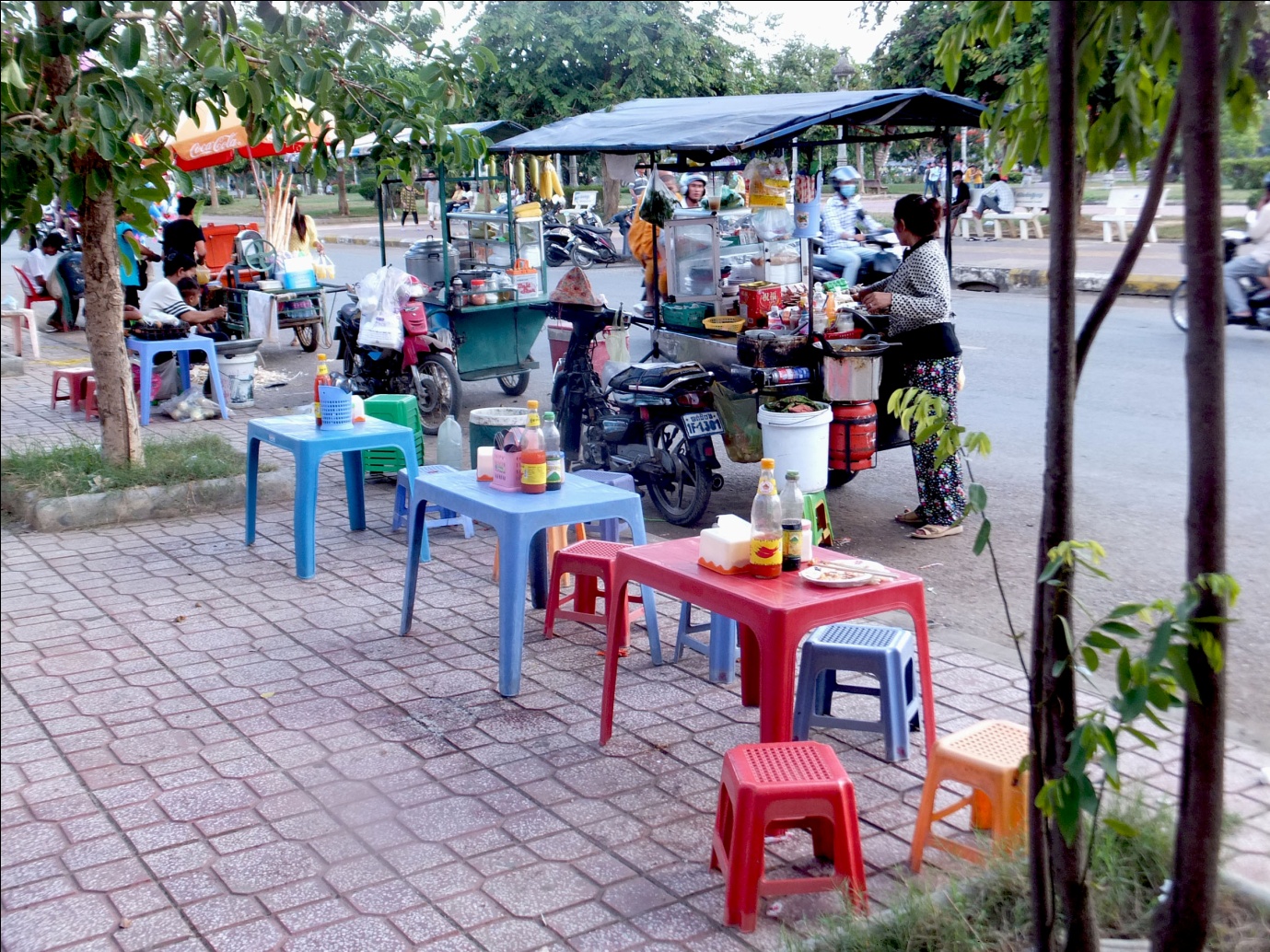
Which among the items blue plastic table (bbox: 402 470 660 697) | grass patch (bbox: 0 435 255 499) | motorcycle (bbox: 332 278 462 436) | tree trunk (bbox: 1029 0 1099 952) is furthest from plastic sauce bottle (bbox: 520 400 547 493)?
motorcycle (bbox: 332 278 462 436)

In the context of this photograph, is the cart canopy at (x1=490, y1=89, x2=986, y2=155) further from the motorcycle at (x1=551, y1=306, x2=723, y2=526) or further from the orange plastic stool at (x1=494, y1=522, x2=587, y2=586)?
the orange plastic stool at (x1=494, y1=522, x2=587, y2=586)

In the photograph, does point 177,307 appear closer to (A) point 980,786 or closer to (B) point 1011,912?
Result: (A) point 980,786

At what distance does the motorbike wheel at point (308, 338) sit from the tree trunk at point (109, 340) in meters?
6.61

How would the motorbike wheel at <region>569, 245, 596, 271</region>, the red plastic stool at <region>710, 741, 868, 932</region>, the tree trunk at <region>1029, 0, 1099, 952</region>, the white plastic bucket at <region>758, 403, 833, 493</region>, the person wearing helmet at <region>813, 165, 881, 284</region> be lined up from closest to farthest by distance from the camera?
the tree trunk at <region>1029, 0, 1099, 952</region> < the red plastic stool at <region>710, 741, 868, 932</region> < the white plastic bucket at <region>758, 403, 833, 493</region> < the person wearing helmet at <region>813, 165, 881, 284</region> < the motorbike wheel at <region>569, 245, 596, 271</region>

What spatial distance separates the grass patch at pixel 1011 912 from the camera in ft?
9.25

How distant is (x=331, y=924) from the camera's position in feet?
10.5

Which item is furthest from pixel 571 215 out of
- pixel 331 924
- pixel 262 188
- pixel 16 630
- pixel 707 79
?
pixel 331 924

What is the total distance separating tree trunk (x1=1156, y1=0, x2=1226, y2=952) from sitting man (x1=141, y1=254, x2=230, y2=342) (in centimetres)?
992

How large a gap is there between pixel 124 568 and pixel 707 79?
14.8m

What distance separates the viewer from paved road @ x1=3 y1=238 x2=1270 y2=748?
5.61 m

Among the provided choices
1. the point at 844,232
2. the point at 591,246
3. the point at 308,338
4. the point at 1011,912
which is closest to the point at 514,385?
the point at 308,338

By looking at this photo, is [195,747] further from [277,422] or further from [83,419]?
[83,419]

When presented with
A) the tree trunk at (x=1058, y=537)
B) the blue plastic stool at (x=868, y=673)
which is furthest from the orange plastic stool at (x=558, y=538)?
the tree trunk at (x=1058, y=537)

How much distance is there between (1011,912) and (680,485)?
4.28 metres
